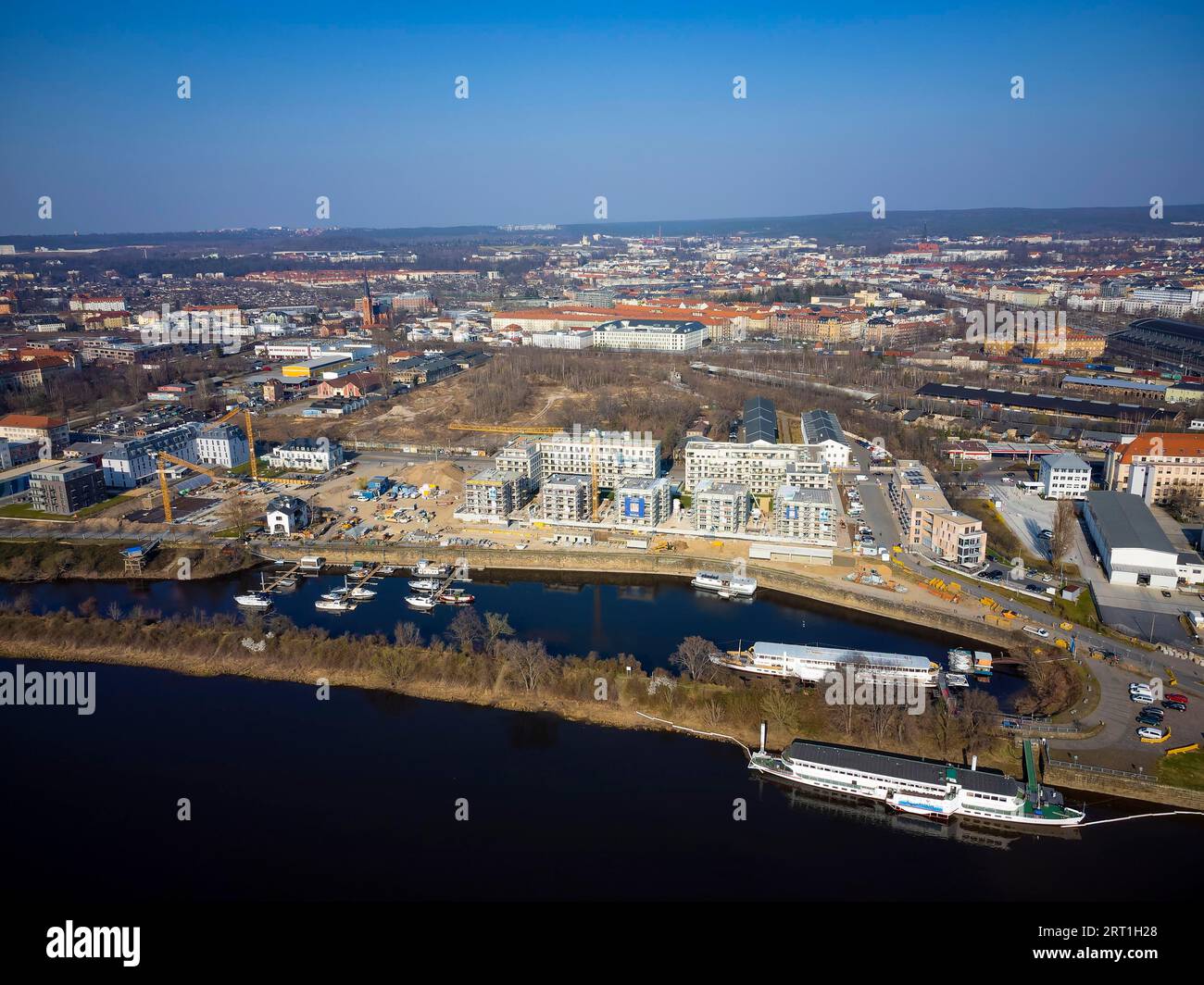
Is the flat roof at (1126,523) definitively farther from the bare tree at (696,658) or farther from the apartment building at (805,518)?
the bare tree at (696,658)

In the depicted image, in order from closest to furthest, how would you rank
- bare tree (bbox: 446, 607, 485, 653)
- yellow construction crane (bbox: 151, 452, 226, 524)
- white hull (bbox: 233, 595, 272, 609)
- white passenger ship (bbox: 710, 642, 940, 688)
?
1. white passenger ship (bbox: 710, 642, 940, 688)
2. bare tree (bbox: 446, 607, 485, 653)
3. white hull (bbox: 233, 595, 272, 609)
4. yellow construction crane (bbox: 151, 452, 226, 524)

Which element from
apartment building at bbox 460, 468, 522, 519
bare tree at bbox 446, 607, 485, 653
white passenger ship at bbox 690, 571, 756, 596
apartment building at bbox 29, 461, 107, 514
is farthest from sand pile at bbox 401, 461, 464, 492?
white passenger ship at bbox 690, 571, 756, 596

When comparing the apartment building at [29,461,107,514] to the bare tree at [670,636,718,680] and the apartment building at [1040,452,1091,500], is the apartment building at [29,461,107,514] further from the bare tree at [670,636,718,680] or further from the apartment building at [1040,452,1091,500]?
the apartment building at [1040,452,1091,500]

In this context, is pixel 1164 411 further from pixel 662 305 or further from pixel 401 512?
pixel 662 305

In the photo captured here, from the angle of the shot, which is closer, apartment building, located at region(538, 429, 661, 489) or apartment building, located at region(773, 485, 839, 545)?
apartment building, located at region(773, 485, 839, 545)
